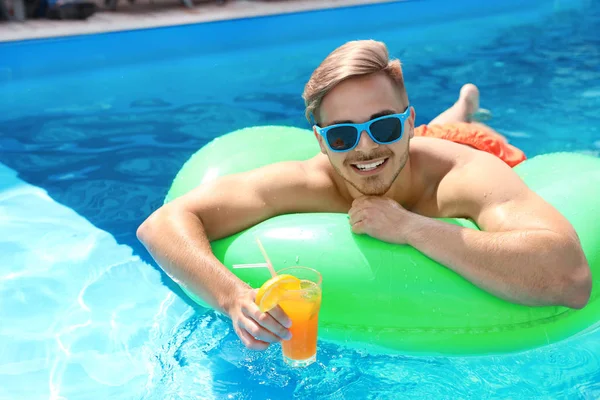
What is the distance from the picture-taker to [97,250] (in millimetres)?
4012

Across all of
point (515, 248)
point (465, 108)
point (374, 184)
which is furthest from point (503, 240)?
point (465, 108)

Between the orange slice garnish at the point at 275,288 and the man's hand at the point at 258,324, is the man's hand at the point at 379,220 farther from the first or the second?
the orange slice garnish at the point at 275,288

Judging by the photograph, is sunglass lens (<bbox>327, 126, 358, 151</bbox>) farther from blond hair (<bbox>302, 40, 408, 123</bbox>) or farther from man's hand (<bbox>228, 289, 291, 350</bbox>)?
man's hand (<bbox>228, 289, 291, 350</bbox>)

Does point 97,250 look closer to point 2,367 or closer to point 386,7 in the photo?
point 2,367

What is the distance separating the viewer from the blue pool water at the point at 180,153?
109 inches

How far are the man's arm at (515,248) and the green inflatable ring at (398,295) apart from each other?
0.21 ft

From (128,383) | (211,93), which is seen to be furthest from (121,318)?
(211,93)

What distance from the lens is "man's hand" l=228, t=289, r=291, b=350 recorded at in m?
2.13

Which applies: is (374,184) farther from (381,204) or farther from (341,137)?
(341,137)

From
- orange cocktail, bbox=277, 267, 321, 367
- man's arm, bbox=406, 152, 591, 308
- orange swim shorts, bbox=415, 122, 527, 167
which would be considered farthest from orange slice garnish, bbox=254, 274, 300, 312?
orange swim shorts, bbox=415, 122, 527, 167

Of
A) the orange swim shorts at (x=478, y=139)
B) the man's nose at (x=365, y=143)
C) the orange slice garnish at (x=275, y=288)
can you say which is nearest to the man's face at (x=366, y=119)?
the man's nose at (x=365, y=143)

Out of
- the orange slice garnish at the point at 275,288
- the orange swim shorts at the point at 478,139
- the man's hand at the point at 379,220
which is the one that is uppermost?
the orange slice garnish at the point at 275,288

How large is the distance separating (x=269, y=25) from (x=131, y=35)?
2.13 m

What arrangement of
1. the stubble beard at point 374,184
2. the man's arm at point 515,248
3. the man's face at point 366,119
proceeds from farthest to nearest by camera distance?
the stubble beard at point 374,184, the man's face at point 366,119, the man's arm at point 515,248
